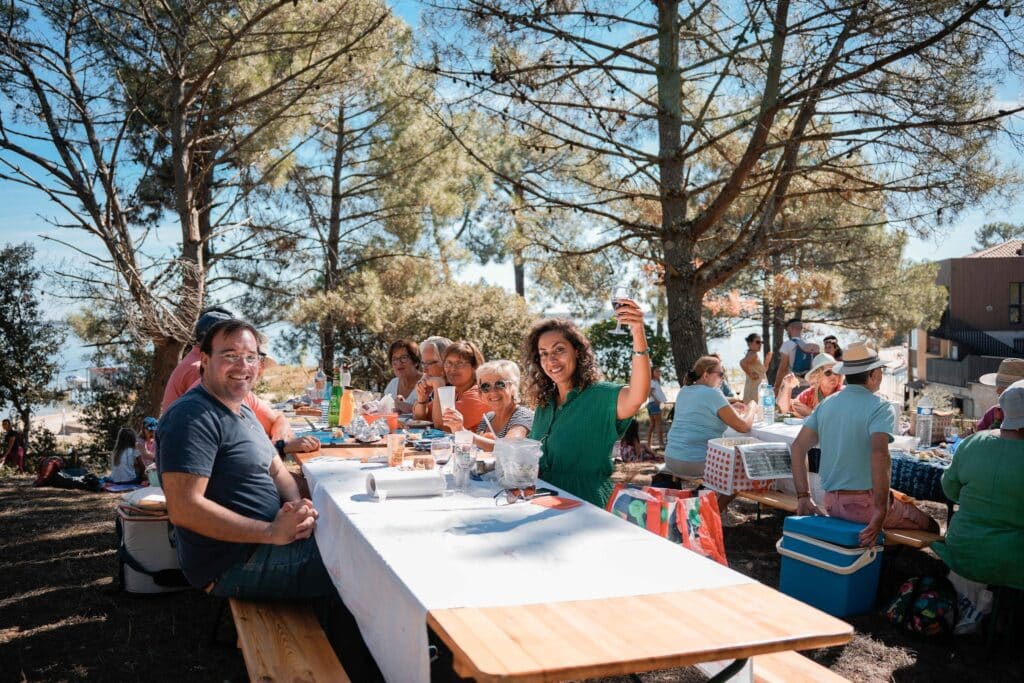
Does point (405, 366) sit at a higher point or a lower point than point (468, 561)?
higher

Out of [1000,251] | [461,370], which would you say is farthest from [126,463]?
[1000,251]

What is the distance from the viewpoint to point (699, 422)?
16.7ft

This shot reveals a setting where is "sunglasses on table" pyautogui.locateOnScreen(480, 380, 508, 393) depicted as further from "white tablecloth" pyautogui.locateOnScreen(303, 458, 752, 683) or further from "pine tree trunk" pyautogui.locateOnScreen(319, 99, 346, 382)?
"pine tree trunk" pyautogui.locateOnScreen(319, 99, 346, 382)

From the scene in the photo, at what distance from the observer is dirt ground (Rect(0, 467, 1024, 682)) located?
299 cm

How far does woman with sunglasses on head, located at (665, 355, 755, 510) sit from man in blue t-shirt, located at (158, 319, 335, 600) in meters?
2.91

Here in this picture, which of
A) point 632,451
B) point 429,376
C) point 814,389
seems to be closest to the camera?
point 429,376

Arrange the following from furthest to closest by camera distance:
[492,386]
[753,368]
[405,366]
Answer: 1. [753,368]
2. [405,366]
3. [492,386]

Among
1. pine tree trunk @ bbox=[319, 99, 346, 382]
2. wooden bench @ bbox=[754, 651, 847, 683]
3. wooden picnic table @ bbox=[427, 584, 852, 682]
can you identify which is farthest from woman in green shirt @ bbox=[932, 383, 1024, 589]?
pine tree trunk @ bbox=[319, 99, 346, 382]

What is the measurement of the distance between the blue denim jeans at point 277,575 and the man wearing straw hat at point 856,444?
2351mm

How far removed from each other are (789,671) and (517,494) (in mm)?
943

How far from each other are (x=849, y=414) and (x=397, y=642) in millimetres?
2626

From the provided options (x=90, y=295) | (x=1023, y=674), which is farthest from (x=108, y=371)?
(x=1023, y=674)

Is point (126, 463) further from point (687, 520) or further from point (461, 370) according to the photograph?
point (687, 520)

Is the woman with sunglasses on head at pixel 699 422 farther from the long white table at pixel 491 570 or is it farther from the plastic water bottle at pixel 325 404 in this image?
the long white table at pixel 491 570
